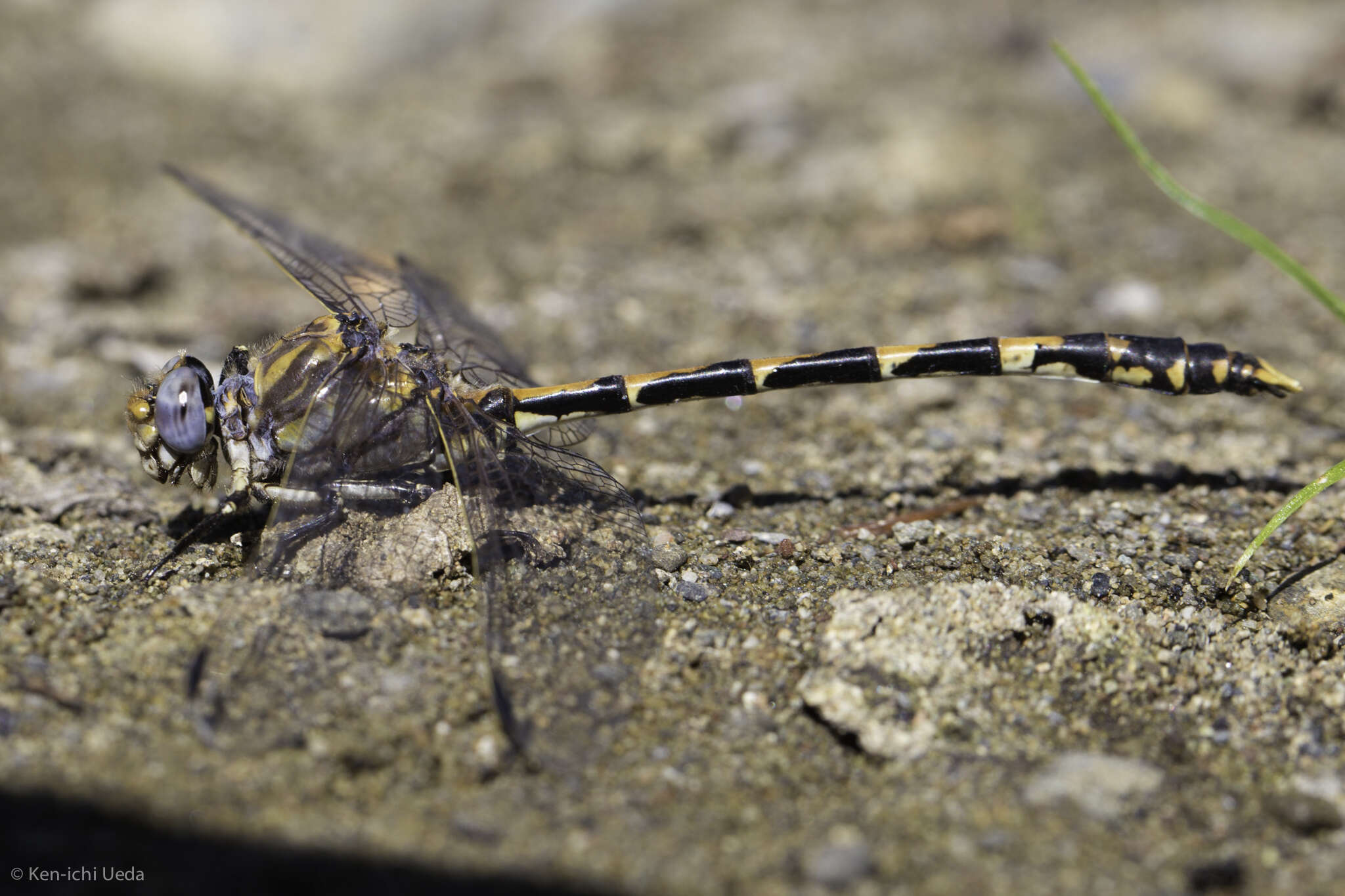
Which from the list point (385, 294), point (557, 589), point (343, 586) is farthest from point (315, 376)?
point (557, 589)

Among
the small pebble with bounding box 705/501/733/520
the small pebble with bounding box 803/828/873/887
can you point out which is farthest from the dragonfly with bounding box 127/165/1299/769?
the small pebble with bounding box 803/828/873/887

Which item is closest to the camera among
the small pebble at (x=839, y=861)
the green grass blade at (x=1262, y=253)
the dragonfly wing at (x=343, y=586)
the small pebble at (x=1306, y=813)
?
the small pebble at (x=839, y=861)

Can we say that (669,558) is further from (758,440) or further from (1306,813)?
(1306,813)

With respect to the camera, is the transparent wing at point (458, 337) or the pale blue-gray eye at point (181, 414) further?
the transparent wing at point (458, 337)

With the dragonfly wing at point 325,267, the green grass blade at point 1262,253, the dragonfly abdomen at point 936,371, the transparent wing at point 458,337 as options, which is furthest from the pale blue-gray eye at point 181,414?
the green grass blade at point 1262,253

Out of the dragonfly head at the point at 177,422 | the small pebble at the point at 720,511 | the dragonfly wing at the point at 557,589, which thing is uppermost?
the dragonfly head at the point at 177,422

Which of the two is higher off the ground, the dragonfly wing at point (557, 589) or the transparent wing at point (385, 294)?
the transparent wing at point (385, 294)

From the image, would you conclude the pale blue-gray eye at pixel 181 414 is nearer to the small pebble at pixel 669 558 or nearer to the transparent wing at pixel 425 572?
the transparent wing at pixel 425 572
